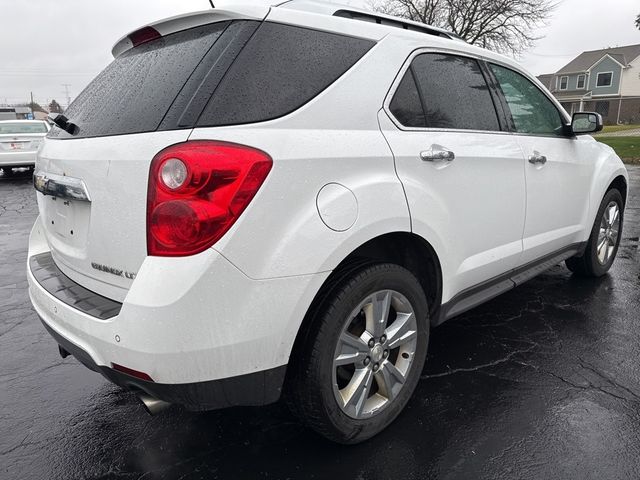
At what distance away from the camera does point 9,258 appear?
5.56 metres

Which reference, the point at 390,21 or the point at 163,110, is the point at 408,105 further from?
the point at 163,110

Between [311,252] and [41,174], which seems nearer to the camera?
[311,252]

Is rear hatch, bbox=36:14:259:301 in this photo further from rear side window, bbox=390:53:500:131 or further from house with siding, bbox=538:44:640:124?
house with siding, bbox=538:44:640:124

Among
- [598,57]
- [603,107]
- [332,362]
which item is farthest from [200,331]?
[598,57]

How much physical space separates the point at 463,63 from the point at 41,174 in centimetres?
235

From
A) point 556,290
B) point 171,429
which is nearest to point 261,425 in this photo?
point 171,429

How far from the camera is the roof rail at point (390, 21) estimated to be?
2.39 metres

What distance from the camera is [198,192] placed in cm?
167

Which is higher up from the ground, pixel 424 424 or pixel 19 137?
→ pixel 19 137

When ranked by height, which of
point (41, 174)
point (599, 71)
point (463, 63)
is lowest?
point (599, 71)

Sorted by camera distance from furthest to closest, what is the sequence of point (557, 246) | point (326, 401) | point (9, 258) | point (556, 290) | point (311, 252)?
point (9, 258) < point (556, 290) < point (557, 246) < point (326, 401) < point (311, 252)

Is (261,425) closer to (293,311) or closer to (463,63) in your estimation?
(293,311)

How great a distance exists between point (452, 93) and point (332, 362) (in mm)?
1631

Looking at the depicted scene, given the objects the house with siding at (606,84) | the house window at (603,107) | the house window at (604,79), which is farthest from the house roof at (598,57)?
the house window at (603,107)
